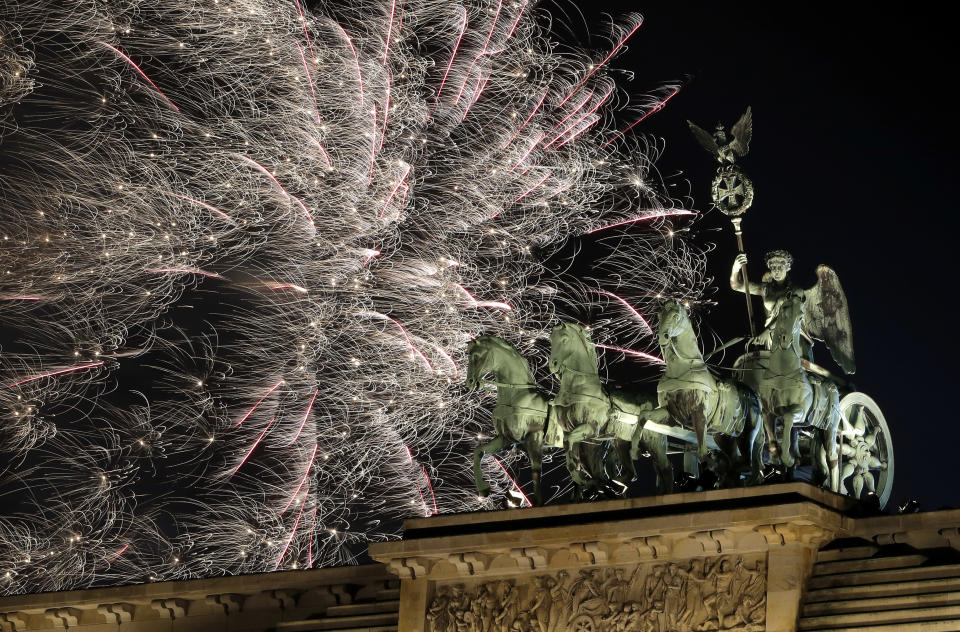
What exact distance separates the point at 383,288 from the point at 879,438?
7.03 metres

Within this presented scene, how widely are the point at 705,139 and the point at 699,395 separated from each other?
3981 mm

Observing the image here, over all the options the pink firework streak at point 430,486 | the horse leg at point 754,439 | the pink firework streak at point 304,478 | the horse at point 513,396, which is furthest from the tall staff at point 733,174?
the pink firework streak at point 304,478

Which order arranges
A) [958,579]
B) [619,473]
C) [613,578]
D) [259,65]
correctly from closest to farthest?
[958,579], [613,578], [619,473], [259,65]

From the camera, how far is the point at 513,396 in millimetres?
26141

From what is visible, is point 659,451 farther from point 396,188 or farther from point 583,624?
point 396,188

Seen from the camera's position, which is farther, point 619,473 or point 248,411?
point 248,411

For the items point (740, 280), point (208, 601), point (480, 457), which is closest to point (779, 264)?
point (740, 280)

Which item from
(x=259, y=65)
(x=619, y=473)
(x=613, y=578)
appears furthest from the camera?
(x=259, y=65)

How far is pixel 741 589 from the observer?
2436cm

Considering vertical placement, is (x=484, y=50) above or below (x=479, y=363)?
above

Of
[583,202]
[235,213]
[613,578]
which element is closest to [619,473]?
[613,578]

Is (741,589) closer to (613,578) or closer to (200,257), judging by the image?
(613,578)

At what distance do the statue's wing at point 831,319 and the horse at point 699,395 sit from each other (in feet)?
5.81

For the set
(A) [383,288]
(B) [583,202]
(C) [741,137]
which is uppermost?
(C) [741,137]
